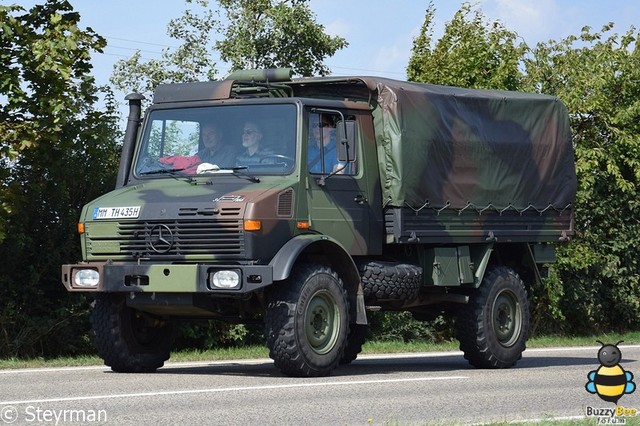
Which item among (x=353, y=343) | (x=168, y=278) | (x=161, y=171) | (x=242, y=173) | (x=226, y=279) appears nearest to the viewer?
(x=226, y=279)

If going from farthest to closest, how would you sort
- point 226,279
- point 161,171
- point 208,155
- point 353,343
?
point 353,343, point 161,171, point 208,155, point 226,279

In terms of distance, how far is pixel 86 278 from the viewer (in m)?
13.5

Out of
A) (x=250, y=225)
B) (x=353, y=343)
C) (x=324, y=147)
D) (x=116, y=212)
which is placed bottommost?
(x=353, y=343)

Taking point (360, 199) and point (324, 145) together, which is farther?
point (360, 199)

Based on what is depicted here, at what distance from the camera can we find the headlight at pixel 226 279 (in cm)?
1273

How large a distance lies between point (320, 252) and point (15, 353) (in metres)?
6.64

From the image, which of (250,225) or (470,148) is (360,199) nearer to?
(250,225)

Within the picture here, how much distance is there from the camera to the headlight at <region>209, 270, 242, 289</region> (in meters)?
12.7

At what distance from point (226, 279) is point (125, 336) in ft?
6.18

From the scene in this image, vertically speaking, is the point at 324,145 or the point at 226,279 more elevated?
the point at 324,145

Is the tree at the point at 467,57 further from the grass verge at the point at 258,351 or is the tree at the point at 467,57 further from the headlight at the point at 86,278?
the headlight at the point at 86,278

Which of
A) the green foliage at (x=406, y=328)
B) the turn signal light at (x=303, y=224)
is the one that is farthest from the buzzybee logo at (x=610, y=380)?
the green foliage at (x=406, y=328)

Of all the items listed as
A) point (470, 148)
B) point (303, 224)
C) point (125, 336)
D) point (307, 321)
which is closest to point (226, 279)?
point (307, 321)

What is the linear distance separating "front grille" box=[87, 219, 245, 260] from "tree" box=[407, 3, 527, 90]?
1312cm
